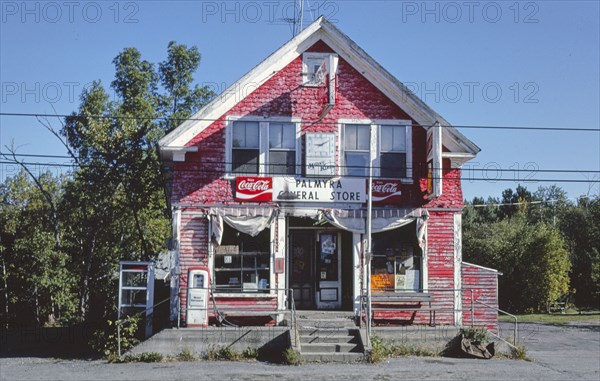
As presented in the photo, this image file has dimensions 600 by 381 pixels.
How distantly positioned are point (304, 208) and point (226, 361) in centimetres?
475

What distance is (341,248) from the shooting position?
1934cm

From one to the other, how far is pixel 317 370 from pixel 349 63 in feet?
28.4

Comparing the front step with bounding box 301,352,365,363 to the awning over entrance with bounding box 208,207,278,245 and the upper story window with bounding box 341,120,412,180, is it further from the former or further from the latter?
the upper story window with bounding box 341,120,412,180

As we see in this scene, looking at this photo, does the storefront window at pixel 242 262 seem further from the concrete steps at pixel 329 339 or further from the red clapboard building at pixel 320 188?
the concrete steps at pixel 329 339

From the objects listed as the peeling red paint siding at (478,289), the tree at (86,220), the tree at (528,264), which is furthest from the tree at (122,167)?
the tree at (528,264)

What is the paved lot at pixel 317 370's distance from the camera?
13922 millimetres

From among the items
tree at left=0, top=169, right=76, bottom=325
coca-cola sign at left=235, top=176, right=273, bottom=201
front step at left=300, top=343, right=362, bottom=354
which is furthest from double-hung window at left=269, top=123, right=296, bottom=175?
tree at left=0, top=169, right=76, bottom=325

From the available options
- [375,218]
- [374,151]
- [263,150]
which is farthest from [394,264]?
[263,150]

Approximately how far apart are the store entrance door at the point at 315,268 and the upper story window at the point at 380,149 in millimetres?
2147

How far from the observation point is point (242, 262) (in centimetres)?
1831

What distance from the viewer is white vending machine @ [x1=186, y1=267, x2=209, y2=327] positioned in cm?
1705

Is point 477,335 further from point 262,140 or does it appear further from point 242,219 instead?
point 262,140

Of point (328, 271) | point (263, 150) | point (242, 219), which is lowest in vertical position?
point (328, 271)

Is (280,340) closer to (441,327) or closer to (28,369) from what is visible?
(441,327)
